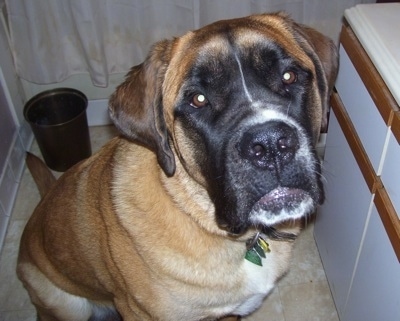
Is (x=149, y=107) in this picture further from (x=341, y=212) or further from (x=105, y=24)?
(x=105, y=24)

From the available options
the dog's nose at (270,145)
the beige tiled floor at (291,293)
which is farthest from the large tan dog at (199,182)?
the beige tiled floor at (291,293)

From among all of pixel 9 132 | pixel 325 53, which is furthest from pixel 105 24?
pixel 325 53

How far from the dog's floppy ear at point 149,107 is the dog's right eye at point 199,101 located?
0.13m

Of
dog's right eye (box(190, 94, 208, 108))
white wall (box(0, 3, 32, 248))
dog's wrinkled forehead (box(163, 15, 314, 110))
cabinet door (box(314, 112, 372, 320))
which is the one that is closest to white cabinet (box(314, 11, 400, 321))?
cabinet door (box(314, 112, 372, 320))

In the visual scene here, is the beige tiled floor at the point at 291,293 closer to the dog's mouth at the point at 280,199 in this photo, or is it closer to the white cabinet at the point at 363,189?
the white cabinet at the point at 363,189

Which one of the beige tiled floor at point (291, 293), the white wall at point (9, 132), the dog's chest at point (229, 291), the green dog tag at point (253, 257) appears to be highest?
the green dog tag at point (253, 257)

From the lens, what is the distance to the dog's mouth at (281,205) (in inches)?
48.5

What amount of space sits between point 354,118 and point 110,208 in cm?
94

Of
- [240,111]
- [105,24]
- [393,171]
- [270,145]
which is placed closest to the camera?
[270,145]

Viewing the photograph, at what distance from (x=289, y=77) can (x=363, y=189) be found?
0.56 metres

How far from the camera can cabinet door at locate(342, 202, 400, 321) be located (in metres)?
1.42

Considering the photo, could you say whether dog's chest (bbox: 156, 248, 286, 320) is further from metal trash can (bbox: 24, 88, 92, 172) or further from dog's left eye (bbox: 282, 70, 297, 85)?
metal trash can (bbox: 24, 88, 92, 172)

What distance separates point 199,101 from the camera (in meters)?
1.30

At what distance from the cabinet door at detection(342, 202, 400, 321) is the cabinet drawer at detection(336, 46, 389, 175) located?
0.21 metres
